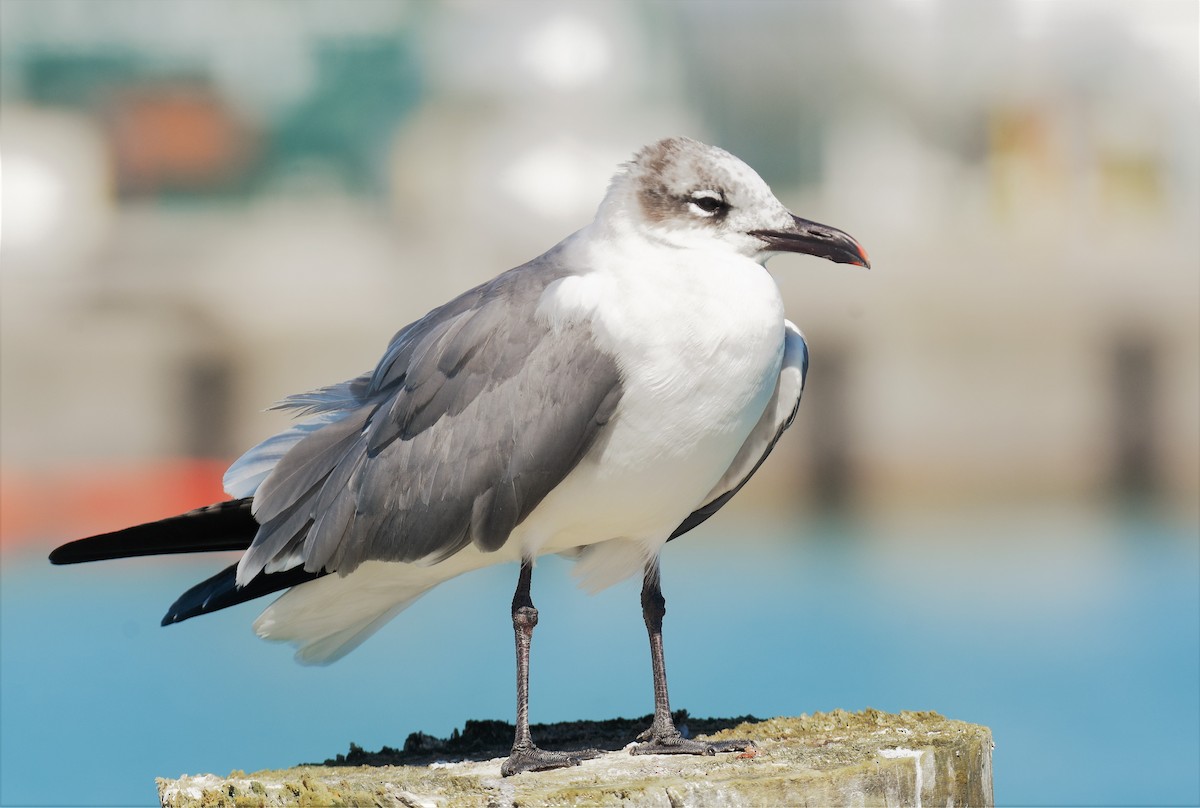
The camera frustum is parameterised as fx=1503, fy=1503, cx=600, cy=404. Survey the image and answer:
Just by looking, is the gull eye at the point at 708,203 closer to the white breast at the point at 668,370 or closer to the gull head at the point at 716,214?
the gull head at the point at 716,214

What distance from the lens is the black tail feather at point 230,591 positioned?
3650mm

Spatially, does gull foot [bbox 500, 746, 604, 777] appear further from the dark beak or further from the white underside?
the dark beak

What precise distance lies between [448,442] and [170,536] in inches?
29.9

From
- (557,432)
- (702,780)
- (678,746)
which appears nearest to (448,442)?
(557,432)

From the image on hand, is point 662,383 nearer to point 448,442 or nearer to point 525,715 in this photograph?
point 448,442

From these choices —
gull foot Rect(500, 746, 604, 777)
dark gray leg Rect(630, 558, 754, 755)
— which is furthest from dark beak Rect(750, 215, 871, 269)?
gull foot Rect(500, 746, 604, 777)

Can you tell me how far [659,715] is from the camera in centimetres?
344

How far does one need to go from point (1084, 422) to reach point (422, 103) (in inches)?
364

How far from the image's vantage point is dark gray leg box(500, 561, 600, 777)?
3.12 m

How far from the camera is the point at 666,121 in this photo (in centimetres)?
1908

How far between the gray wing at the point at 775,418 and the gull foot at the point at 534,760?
0.79 m

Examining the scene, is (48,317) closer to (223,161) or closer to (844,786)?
(223,161)

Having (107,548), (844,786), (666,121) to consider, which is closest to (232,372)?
(666,121)

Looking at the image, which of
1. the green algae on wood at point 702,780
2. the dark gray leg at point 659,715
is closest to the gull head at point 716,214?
the dark gray leg at point 659,715
